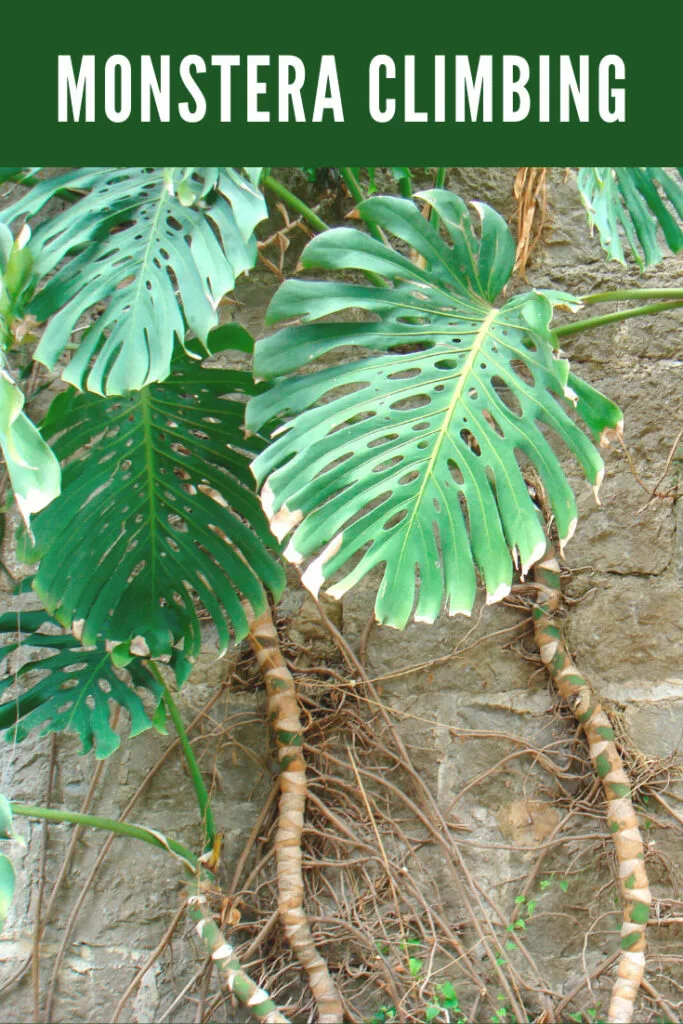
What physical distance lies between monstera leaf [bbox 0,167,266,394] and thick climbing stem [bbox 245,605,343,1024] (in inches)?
20.2

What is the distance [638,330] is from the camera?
5.76ft

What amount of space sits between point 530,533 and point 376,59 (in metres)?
0.73

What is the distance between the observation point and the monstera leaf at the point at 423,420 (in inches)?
41.0

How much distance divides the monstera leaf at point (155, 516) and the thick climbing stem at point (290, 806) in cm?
14

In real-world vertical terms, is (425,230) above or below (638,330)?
above

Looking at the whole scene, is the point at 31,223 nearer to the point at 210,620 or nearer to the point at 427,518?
the point at 210,620

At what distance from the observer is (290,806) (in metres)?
1.52

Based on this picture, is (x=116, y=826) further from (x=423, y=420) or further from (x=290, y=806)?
(x=423, y=420)

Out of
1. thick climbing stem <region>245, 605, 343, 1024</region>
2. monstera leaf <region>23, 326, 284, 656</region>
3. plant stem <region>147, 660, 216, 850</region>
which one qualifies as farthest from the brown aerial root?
plant stem <region>147, 660, 216, 850</region>

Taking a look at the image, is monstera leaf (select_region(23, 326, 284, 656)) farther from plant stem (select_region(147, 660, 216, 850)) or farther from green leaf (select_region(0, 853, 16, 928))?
green leaf (select_region(0, 853, 16, 928))

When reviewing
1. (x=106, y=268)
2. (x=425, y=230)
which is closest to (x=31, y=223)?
(x=106, y=268)

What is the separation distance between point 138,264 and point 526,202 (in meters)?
0.87

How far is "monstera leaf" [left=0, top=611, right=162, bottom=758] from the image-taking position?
4.33 ft

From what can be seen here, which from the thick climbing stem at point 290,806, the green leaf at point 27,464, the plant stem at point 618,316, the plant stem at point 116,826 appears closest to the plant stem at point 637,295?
the plant stem at point 618,316
